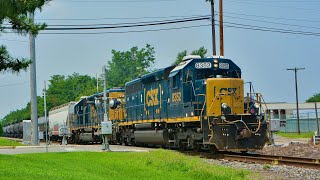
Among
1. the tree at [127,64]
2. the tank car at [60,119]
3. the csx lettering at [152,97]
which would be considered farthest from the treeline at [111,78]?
the csx lettering at [152,97]

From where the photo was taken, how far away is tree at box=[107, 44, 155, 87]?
357 feet

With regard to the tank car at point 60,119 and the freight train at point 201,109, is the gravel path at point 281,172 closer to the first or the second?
the freight train at point 201,109

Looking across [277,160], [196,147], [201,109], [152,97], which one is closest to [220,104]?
[201,109]

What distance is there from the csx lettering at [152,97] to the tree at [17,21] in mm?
9801

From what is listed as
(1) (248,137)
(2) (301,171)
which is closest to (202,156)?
(1) (248,137)

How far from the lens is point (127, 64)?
11281cm

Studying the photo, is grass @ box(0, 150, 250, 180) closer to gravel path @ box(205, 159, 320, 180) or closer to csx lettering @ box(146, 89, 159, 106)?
gravel path @ box(205, 159, 320, 180)

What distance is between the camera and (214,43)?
3409 centimetres

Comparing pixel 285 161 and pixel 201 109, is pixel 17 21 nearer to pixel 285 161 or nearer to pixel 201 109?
pixel 201 109

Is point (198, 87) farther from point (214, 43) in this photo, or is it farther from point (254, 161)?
point (214, 43)

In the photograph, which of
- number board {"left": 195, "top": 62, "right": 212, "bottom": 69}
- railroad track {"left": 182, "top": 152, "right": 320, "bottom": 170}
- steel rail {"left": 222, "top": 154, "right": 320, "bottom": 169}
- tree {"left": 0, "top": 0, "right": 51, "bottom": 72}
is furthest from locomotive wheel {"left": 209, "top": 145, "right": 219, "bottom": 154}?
tree {"left": 0, "top": 0, "right": 51, "bottom": 72}

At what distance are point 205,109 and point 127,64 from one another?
3640 inches

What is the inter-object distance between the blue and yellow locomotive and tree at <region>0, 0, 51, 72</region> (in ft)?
24.1

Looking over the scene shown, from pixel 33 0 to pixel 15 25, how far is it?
1625 millimetres
